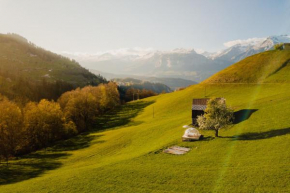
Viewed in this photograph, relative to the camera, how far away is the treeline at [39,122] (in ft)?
220

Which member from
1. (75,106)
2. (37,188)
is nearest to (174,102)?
(75,106)

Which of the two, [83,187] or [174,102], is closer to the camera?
[83,187]

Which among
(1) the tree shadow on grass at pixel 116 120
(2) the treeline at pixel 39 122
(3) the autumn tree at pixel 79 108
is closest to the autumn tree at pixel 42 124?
(2) the treeline at pixel 39 122

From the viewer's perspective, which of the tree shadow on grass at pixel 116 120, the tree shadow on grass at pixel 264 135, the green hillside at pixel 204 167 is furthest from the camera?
the tree shadow on grass at pixel 116 120

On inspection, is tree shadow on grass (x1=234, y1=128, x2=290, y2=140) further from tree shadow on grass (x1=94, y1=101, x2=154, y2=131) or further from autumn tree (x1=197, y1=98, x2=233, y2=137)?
tree shadow on grass (x1=94, y1=101, x2=154, y2=131)

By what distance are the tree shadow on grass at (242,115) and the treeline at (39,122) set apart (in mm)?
72868

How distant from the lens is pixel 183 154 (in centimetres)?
4112

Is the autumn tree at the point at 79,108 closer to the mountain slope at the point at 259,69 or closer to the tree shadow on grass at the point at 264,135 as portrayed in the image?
the mountain slope at the point at 259,69

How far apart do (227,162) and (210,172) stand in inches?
182

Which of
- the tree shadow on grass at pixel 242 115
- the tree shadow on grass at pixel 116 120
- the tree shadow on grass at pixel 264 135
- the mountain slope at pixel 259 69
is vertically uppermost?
the mountain slope at pixel 259 69

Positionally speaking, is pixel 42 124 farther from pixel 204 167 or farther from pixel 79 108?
pixel 204 167

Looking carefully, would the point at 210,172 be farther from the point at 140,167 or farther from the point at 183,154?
the point at 140,167

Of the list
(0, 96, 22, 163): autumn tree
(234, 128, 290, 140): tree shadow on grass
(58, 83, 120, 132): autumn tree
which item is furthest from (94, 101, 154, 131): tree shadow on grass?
(234, 128, 290, 140): tree shadow on grass

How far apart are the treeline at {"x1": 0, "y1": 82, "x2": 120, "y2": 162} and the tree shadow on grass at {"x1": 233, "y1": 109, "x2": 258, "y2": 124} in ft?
239
